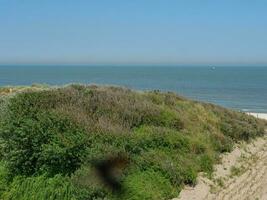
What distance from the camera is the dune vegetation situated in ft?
38.3

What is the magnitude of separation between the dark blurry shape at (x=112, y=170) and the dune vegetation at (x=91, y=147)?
6cm

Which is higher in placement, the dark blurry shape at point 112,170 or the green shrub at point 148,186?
the dark blurry shape at point 112,170

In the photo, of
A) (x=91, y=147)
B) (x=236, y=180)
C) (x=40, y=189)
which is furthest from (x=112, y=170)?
(x=236, y=180)

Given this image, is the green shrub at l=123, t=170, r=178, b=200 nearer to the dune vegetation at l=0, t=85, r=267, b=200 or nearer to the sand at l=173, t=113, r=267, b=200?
the dune vegetation at l=0, t=85, r=267, b=200

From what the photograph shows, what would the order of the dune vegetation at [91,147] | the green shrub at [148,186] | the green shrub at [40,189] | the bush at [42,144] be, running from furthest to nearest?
the bush at [42,144], the dune vegetation at [91,147], the green shrub at [40,189], the green shrub at [148,186]

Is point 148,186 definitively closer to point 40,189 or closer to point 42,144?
point 40,189

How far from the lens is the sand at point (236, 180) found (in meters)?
12.3

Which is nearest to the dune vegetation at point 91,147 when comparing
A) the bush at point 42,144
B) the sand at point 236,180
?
the bush at point 42,144

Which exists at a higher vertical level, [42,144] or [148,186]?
[42,144]

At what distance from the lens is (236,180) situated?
13.6 m

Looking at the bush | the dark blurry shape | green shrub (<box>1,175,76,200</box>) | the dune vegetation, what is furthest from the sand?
the bush

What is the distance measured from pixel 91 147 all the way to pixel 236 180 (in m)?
3.97

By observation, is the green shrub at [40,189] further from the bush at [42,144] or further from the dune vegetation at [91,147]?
the bush at [42,144]

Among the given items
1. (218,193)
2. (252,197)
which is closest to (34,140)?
(218,193)
